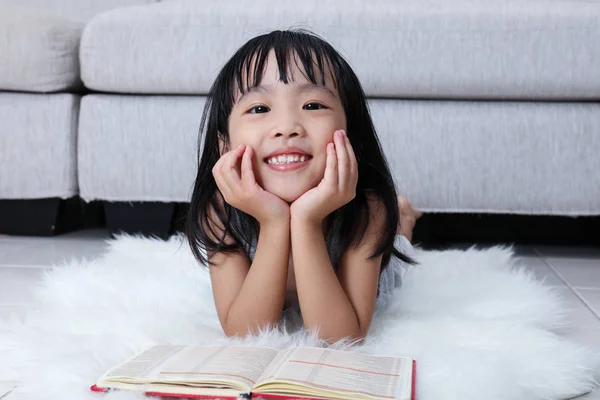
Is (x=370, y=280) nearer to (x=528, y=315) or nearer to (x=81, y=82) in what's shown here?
(x=528, y=315)

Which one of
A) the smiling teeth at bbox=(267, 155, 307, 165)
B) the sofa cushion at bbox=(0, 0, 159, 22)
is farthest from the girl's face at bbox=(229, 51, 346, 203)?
the sofa cushion at bbox=(0, 0, 159, 22)

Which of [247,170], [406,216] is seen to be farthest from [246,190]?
[406,216]

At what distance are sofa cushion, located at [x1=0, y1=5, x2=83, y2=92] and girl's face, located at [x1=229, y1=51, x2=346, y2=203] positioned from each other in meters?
0.83

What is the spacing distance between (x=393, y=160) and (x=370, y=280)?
2.05 ft

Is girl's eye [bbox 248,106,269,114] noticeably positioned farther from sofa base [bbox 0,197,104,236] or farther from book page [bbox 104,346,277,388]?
sofa base [bbox 0,197,104,236]

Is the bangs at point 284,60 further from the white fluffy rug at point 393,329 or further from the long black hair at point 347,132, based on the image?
the white fluffy rug at point 393,329

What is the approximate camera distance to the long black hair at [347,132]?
3.15 ft

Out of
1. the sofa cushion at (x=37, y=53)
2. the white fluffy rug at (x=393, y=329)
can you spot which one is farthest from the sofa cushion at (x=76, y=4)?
the white fluffy rug at (x=393, y=329)

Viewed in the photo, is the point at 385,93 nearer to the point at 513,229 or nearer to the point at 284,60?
the point at 513,229

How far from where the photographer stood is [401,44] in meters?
1.52

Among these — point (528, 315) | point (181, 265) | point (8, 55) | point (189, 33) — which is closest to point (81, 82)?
point (8, 55)

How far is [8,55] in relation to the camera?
1.62m

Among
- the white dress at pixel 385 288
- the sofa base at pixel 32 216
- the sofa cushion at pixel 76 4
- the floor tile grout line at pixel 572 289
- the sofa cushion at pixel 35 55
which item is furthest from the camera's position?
the sofa cushion at pixel 76 4

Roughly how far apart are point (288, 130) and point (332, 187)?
0.28 ft
